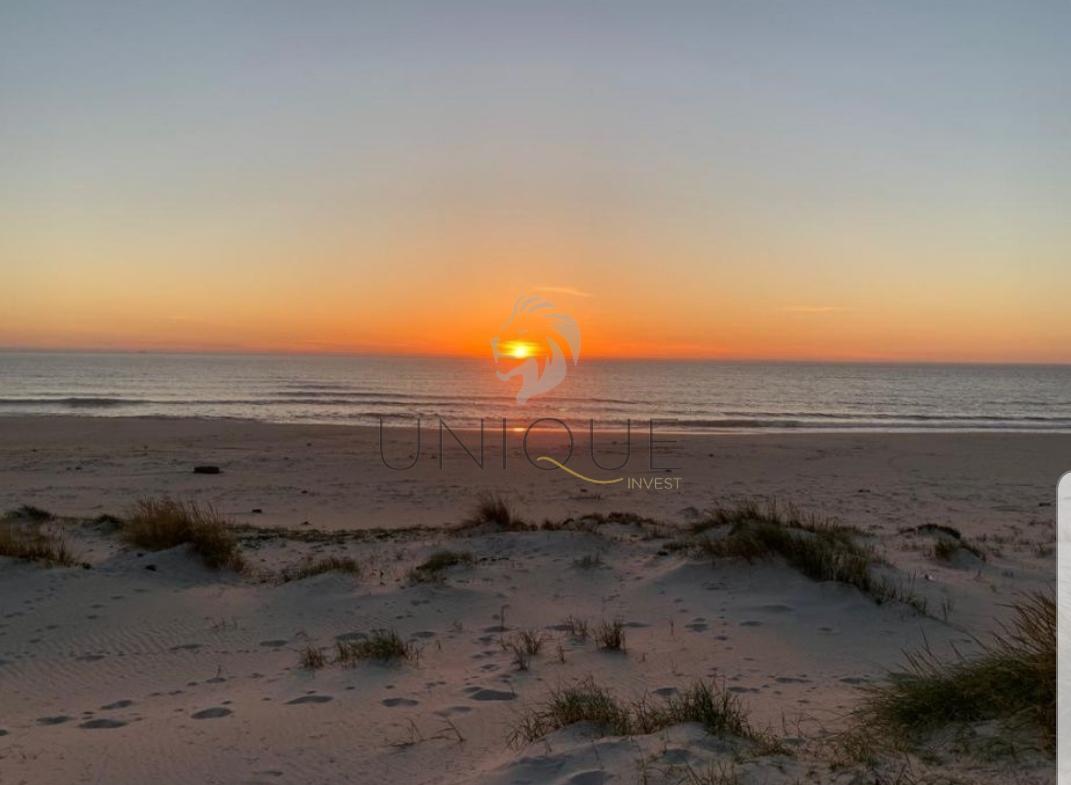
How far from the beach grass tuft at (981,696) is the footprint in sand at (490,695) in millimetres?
2106

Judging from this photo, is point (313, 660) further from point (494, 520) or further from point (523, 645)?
point (494, 520)

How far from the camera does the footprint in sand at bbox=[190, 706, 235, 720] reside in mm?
4656

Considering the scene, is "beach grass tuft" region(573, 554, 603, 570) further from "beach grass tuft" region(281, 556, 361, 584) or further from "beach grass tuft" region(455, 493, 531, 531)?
"beach grass tuft" region(281, 556, 361, 584)

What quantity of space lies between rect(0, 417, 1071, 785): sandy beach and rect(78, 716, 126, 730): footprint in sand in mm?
18

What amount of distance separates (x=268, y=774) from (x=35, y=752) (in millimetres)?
1400

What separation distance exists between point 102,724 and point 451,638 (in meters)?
2.54

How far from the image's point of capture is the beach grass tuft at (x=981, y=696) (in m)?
3.48

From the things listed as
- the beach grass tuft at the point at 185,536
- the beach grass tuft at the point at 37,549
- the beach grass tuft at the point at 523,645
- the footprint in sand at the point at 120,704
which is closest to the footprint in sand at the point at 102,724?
the footprint in sand at the point at 120,704

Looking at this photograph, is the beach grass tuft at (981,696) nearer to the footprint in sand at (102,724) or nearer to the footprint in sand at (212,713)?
the footprint in sand at (212,713)

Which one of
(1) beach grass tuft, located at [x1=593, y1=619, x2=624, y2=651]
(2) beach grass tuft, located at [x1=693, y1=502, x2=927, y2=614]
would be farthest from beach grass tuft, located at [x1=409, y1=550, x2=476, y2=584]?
(2) beach grass tuft, located at [x1=693, y1=502, x2=927, y2=614]

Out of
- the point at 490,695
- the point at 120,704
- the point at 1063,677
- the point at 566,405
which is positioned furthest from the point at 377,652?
the point at 566,405

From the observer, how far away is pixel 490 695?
16.1ft

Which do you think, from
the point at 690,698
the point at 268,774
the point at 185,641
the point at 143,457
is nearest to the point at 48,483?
the point at 143,457

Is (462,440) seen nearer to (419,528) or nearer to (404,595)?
(419,528)
